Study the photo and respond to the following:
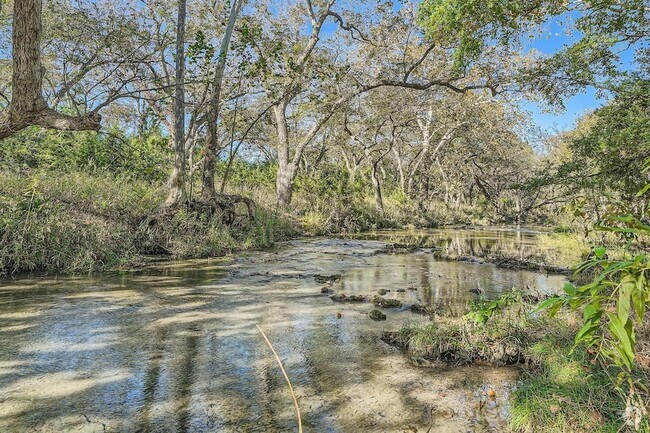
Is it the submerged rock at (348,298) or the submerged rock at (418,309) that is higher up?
the submerged rock at (348,298)

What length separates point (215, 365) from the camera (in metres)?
3.36

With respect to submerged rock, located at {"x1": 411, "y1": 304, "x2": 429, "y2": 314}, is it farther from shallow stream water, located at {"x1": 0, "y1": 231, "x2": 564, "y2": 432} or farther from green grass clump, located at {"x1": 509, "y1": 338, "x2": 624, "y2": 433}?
green grass clump, located at {"x1": 509, "y1": 338, "x2": 624, "y2": 433}

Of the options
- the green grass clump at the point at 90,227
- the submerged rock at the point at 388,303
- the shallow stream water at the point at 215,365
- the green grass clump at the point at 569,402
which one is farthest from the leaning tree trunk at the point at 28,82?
the green grass clump at the point at 569,402

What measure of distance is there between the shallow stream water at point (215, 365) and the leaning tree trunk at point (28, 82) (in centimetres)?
218

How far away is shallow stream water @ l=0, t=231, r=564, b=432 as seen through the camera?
255 centimetres

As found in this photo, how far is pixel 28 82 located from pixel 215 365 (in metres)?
3.65

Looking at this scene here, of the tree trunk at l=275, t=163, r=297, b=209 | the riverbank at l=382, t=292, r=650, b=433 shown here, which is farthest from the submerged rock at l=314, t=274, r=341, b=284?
the tree trunk at l=275, t=163, r=297, b=209

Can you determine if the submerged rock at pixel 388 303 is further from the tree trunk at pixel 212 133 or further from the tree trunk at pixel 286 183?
the tree trunk at pixel 286 183

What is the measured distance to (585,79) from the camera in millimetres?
7121

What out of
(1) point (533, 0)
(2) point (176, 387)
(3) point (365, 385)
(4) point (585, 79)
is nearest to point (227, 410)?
(2) point (176, 387)

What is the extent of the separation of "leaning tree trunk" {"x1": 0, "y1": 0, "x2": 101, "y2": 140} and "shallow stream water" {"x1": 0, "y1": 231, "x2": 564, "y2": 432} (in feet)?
7.16

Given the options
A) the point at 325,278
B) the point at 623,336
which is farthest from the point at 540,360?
the point at 325,278

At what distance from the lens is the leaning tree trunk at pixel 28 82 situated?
167 inches

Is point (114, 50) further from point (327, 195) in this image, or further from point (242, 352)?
point (242, 352)
